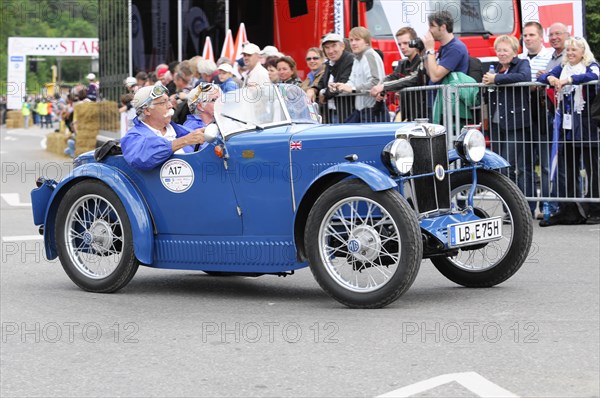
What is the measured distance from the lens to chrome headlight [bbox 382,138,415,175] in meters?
7.91

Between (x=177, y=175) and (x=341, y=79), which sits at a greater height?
(x=341, y=79)

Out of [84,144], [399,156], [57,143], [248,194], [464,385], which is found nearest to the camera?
[464,385]

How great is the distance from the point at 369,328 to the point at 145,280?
9.88 feet

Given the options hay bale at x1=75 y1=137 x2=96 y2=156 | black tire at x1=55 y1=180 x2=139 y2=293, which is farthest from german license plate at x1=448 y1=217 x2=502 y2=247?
hay bale at x1=75 y1=137 x2=96 y2=156

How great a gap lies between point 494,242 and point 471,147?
0.77 meters

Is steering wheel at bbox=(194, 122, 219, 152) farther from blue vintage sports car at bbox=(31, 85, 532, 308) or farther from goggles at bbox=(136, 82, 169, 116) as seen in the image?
goggles at bbox=(136, 82, 169, 116)

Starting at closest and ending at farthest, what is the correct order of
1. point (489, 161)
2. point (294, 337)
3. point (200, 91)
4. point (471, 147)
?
point (294, 337) < point (471, 147) < point (489, 161) < point (200, 91)

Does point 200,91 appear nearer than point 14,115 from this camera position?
Yes

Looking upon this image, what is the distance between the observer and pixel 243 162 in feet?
27.8

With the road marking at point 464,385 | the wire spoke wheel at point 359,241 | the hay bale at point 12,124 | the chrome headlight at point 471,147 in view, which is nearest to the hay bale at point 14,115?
the hay bale at point 12,124

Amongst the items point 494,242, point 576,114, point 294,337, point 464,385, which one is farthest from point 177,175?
point 576,114

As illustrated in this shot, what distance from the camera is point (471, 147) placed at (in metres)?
8.69

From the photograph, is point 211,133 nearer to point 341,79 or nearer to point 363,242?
point 363,242

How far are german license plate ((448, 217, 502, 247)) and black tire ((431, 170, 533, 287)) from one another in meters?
0.09
